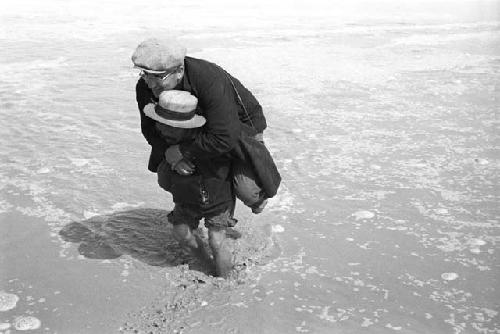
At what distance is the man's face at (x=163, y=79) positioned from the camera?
3.15 meters

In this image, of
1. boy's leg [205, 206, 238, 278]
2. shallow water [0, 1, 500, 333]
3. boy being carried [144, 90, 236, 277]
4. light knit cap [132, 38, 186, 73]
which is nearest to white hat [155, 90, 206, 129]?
boy being carried [144, 90, 236, 277]

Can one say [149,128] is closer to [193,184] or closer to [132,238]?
[193,184]

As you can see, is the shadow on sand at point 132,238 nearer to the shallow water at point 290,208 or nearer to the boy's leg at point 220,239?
the shallow water at point 290,208

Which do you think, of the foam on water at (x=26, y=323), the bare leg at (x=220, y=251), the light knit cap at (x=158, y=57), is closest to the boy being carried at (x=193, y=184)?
the bare leg at (x=220, y=251)

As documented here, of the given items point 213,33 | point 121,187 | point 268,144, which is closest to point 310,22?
point 213,33

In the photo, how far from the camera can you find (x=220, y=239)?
3.72 m

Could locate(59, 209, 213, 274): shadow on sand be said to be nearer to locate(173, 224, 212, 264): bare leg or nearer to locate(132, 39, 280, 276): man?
locate(173, 224, 212, 264): bare leg

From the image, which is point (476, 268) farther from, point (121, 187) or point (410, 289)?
point (121, 187)

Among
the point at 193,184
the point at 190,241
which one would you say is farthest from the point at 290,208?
the point at 193,184

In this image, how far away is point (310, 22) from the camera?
17.0 meters

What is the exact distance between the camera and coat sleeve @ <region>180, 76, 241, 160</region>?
319cm

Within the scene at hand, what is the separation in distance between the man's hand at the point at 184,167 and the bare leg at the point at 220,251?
0.46m

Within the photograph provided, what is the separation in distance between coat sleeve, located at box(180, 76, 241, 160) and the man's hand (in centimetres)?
8

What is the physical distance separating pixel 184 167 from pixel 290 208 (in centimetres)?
173
